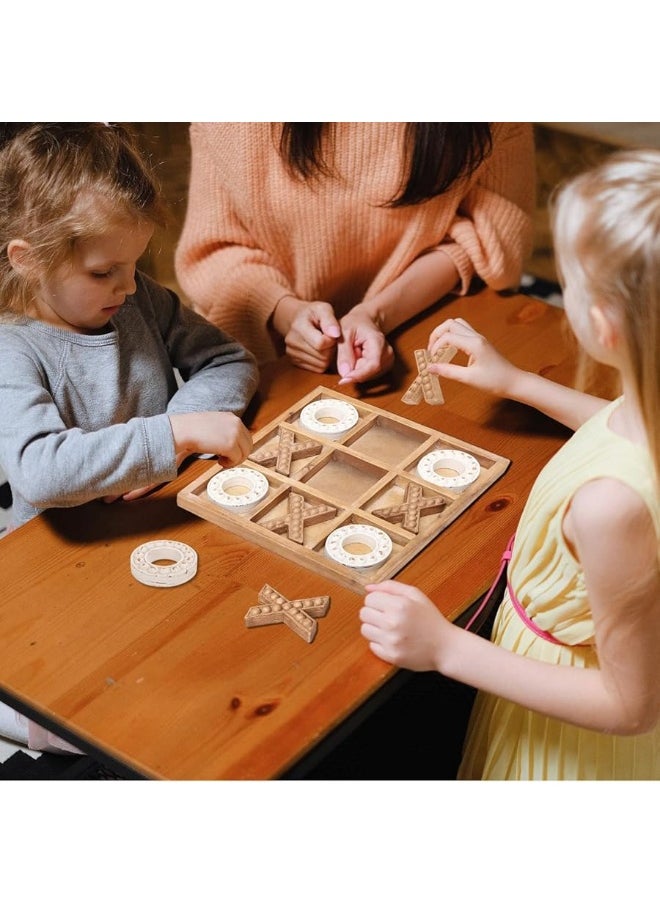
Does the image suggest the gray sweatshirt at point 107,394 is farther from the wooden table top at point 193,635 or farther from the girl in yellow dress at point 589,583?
the girl in yellow dress at point 589,583

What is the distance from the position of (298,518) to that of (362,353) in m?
0.28

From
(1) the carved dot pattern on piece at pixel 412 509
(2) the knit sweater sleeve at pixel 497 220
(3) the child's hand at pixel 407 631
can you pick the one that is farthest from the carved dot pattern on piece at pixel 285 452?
(2) the knit sweater sleeve at pixel 497 220

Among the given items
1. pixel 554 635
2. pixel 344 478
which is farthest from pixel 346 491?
pixel 554 635

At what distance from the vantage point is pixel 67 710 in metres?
0.94

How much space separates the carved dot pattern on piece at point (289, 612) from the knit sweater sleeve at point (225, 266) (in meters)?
0.55

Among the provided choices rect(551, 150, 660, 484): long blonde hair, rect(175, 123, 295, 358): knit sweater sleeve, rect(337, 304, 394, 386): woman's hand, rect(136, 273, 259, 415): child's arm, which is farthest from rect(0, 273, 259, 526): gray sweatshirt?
rect(551, 150, 660, 484): long blonde hair

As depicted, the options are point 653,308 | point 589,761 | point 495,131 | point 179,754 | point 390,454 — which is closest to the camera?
point 653,308

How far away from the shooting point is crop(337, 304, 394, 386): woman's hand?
1.29m

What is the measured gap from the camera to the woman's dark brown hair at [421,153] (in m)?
1.34

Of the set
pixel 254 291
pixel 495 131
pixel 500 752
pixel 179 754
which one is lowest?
pixel 500 752

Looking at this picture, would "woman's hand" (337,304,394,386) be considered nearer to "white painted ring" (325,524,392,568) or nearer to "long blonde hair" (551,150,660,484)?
"white painted ring" (325,524,392,568)

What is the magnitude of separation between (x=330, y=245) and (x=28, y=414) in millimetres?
558

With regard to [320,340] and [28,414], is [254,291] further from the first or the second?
[28,414]

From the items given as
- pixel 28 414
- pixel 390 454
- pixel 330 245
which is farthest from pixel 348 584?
pixel 330 245
